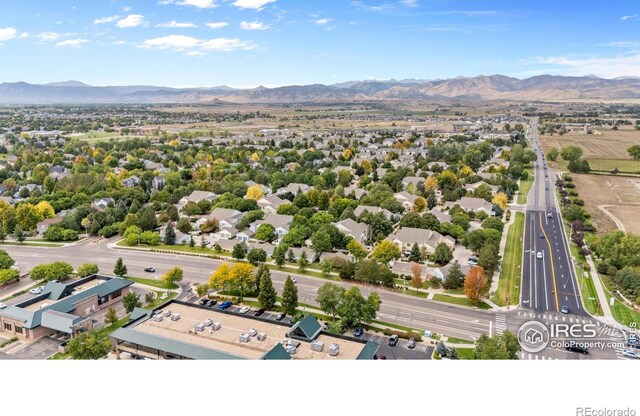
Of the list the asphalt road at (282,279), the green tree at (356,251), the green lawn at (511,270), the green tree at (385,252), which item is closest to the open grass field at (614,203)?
the green lawn at (511,270)

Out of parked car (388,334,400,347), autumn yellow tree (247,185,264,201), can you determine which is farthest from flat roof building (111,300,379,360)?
autumn yellow tree (247,185,264,201)

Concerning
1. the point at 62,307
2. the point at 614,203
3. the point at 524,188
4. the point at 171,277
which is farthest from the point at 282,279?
the point at 524,188

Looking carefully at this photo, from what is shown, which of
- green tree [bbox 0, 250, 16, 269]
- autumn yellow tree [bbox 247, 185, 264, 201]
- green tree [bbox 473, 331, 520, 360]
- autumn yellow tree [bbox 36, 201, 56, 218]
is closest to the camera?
green tree [bbox 473, 331, 520, 360]

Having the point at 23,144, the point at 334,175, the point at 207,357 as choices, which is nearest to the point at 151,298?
the point at 207,357

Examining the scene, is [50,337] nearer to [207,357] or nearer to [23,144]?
[207,357]

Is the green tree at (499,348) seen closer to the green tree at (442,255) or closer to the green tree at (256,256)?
the green tree at (442,255)

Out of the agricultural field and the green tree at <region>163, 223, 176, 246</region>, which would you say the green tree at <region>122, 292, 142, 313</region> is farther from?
the agricultural field
